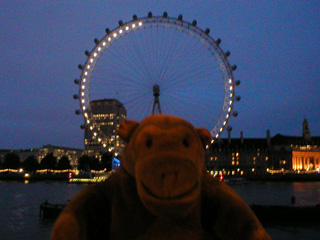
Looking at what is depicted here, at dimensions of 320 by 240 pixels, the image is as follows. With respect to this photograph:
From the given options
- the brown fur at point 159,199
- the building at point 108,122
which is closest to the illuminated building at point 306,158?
the building at point 108,122

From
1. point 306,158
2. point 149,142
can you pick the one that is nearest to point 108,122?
point 149,142

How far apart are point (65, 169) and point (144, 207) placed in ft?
343

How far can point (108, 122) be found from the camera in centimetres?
4375

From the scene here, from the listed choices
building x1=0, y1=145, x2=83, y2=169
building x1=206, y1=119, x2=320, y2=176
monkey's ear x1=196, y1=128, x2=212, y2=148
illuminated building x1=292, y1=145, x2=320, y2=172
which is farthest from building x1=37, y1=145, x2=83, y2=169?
monkey's ear x1=196, y1=128, x2=212, y2=148

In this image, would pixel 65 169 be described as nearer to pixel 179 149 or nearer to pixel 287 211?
pixel 287 211

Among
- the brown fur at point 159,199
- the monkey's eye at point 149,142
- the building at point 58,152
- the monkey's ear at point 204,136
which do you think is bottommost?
the building at point 58,152

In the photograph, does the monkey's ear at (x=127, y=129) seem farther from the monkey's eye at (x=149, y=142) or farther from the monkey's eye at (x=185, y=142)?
the monkey's eye at (x=185, y=142)

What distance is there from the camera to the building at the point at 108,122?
26972mm

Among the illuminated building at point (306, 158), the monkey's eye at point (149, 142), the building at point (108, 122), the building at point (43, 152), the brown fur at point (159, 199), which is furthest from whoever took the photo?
the building at point (43, 152)

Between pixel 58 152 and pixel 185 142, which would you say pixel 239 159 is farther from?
pixel 185 142

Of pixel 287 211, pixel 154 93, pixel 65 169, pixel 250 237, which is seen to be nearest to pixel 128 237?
pixel 250 237

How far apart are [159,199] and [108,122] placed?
137 feet

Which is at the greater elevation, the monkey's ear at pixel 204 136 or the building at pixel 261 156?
the monkey's ear at pixel 204 136

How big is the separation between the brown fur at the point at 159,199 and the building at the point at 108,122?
0.78 m
